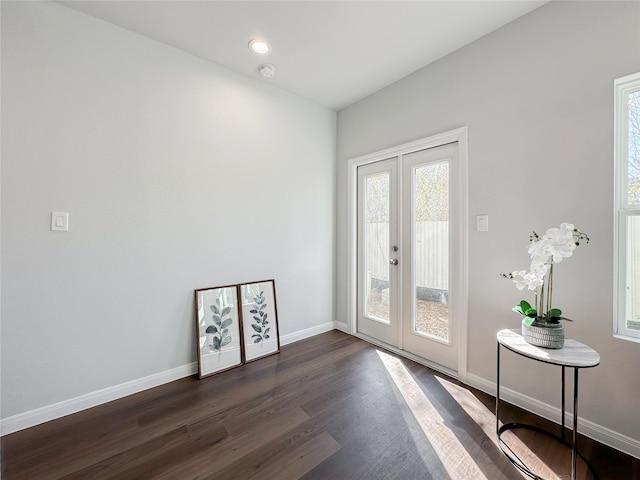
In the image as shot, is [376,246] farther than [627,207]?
Yes

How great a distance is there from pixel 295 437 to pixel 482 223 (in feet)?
6.59

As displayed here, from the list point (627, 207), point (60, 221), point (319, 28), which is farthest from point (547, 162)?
point (60, 221)

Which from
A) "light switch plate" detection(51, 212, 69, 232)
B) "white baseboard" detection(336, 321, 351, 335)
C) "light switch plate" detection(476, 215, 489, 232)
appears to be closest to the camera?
"light switch plate" detection(51, 212, 69, 232)

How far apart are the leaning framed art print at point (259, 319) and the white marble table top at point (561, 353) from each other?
2017 mm

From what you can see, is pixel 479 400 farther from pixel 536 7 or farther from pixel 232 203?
pixel 536 7

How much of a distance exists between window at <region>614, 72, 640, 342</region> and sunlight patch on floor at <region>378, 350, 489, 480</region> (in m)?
1.14

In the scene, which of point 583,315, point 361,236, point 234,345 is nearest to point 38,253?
point 234,345

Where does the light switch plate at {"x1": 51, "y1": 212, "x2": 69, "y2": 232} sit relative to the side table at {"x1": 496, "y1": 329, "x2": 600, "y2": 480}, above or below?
above

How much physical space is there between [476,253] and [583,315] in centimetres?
72

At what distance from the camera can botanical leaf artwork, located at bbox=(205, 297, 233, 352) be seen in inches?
97.2

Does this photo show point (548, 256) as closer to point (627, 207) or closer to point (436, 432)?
point (627, 207)

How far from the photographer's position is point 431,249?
254cm

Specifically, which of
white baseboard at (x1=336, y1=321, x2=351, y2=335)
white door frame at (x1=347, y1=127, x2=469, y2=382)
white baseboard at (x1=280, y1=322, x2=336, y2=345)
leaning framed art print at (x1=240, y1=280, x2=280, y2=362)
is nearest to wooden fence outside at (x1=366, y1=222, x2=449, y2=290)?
white door frame at (x1=347, y1=127, x2=469, y2=382)

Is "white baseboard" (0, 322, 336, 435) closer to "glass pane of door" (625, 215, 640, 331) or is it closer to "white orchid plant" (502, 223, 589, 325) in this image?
"white orchid plant" (502, 223, 589, 325)
